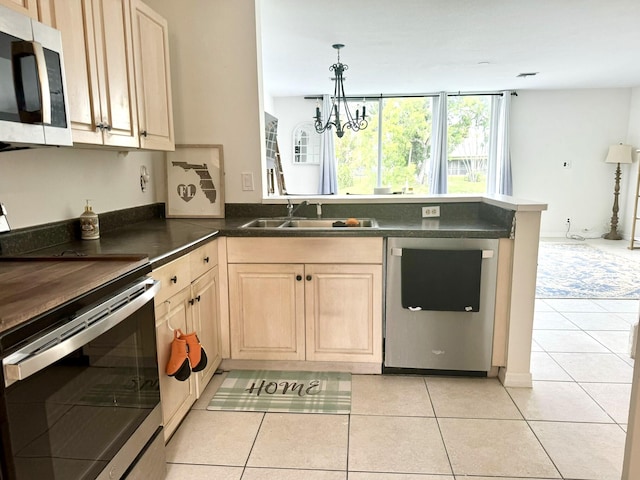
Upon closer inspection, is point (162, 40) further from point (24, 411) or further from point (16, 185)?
point (24, 411)

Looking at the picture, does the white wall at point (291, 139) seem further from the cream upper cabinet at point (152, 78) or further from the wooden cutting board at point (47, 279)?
the wooden cutting board at point (47, 279)

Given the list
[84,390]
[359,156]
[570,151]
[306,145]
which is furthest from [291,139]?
[84,390]

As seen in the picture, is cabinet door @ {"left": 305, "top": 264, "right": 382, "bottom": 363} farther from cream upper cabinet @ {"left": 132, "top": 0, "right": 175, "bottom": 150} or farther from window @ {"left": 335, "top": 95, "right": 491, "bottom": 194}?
window @ {"left": 335, "top": 95, "right": 491, "bottom": 194}

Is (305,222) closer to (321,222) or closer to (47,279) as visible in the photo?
(321,222)

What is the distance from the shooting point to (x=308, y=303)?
252 centimetres

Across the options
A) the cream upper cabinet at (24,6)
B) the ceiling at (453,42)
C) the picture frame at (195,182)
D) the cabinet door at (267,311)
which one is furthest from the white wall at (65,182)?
the ceiling at (453,42)

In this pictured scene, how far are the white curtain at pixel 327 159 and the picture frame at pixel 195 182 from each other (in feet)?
17.3

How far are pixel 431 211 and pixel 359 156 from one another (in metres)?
5.48

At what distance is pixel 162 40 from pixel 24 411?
2140 millimetres

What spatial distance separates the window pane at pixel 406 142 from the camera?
7941mm

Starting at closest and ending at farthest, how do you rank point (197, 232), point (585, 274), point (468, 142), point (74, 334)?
1. point (74, 334)
2. point (197, 232)
3. point (585, 274)
4. point (468, 142)

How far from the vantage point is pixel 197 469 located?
1.79 meters

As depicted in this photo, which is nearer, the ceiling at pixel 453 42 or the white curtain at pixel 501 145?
the ceiling at pixel 453 42

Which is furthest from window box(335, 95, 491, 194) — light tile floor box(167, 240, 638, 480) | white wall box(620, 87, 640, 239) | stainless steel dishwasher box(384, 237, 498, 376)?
light tile floor box(167, 240, 638, 480)
